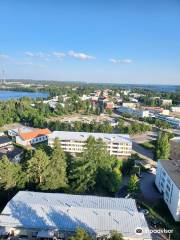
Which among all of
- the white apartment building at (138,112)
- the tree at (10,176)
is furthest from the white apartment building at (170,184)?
the white apartment building at (138,112)

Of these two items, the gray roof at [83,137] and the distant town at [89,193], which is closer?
the distant town at [89,193]

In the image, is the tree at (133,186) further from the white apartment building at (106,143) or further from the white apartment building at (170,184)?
the white apartment building at (106,143)

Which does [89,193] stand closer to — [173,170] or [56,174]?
[56,174]

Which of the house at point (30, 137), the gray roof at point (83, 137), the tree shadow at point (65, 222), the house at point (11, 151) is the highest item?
the gray roof at point (83, 137)

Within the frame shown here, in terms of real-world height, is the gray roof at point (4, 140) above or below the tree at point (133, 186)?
below

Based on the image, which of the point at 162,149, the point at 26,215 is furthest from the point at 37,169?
the point at 162,149
